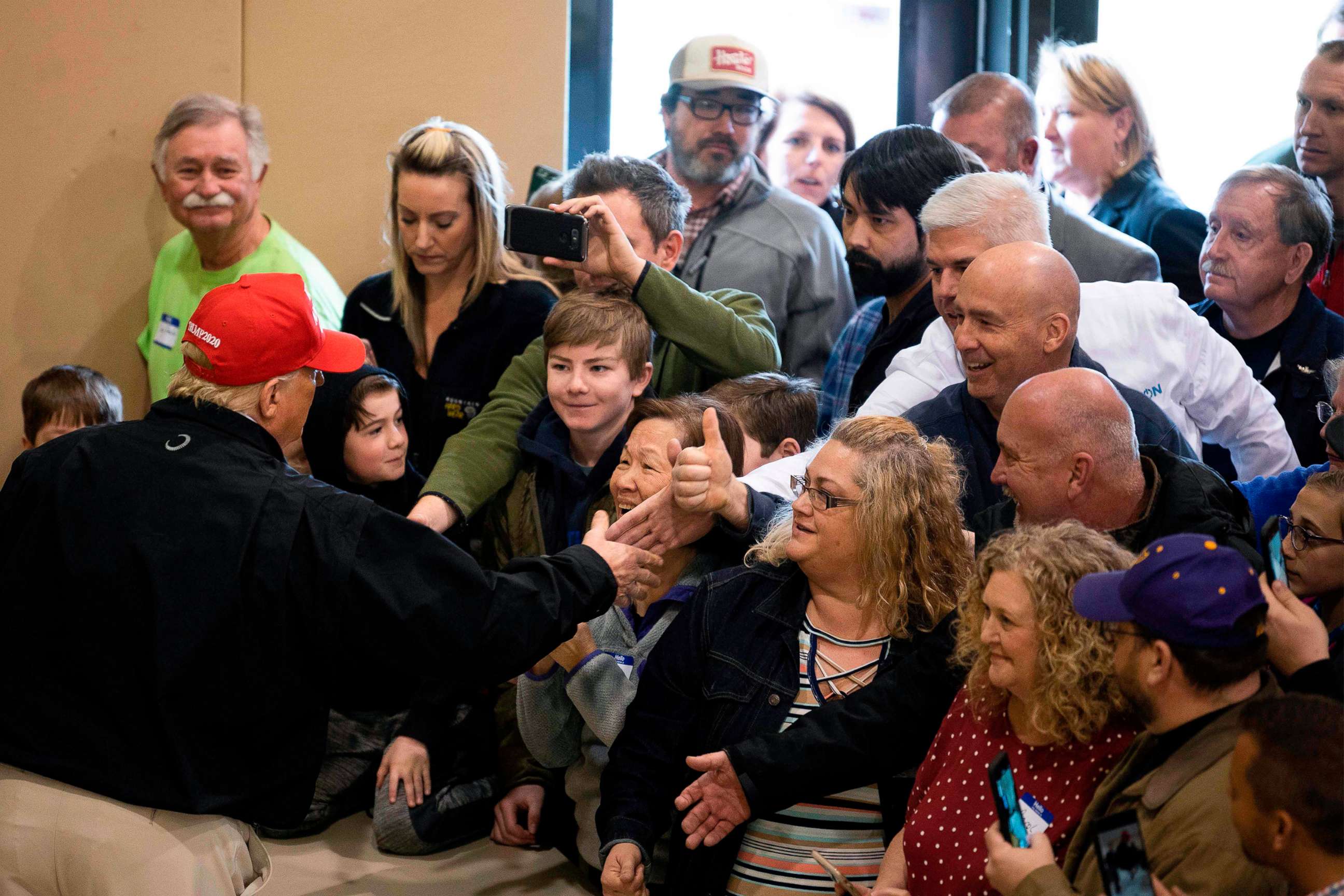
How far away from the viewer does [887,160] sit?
10.2 feet

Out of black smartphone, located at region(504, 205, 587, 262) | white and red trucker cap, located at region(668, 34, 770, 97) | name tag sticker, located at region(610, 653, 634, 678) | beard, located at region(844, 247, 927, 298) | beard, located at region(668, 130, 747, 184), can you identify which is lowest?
name tag sticker, located at region(610, 653, 634, 678)

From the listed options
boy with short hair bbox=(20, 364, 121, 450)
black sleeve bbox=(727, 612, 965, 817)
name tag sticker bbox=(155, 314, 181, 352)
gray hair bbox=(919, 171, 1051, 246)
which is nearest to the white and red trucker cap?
gray hair bbox=(919, 171, 1051, 246)

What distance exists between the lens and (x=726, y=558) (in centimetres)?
276

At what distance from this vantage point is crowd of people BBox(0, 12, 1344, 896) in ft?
6.33

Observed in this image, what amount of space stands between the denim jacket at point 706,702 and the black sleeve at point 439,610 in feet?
0.80

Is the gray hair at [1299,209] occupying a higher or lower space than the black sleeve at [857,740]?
higher

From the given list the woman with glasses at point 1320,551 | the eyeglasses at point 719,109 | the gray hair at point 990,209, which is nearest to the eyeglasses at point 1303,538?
the woman with glasses at point 1320,551

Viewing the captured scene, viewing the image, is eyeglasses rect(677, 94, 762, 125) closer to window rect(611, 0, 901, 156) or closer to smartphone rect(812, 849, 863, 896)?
window rect(611, 0, 901, 156)

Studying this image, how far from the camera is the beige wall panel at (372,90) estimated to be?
14.1ft

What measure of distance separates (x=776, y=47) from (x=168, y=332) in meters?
2.35

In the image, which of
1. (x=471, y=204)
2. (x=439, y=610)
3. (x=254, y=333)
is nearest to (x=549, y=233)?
(x=471, y=204)

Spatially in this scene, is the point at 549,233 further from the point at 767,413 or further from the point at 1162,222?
the point at 1162,222

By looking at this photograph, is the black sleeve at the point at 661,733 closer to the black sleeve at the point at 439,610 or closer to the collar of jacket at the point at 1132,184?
the black sleeve at the point at 439,610

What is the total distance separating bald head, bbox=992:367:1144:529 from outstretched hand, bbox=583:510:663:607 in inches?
27.1
